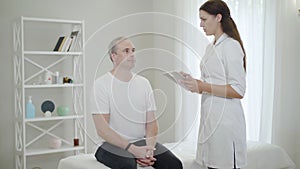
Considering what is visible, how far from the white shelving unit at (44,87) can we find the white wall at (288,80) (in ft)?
5.34

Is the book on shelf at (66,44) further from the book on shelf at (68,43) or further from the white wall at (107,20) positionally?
the white wall at (107,20)

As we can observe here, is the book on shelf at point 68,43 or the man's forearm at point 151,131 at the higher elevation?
the book on shelf at point 68,43

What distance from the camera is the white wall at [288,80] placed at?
10.6 ft

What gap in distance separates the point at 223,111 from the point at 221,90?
10 centimetres

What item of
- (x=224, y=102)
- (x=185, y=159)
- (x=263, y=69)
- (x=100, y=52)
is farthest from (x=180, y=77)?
(x=263, y=69)

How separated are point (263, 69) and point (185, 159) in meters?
1.20

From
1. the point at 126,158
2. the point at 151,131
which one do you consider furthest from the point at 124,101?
the point at 126,158

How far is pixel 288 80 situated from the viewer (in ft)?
10.7

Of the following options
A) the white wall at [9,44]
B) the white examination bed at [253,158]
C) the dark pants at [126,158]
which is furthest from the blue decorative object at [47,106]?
the dark pants at [126,158]

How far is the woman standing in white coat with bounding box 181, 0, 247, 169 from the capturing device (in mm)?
1891

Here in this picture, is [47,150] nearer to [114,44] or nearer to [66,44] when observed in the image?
[66,44]

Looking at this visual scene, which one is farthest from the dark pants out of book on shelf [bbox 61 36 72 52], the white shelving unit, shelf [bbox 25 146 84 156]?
book on shelf [bbox 61 36 72 52]

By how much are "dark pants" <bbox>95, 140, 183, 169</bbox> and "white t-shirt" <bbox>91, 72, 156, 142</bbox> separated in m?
0.13

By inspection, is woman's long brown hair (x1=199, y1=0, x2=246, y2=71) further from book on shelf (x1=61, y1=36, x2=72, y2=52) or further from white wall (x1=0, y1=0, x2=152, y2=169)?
book on shelf (x1=61, y1=36, x2=72, y2=52)
